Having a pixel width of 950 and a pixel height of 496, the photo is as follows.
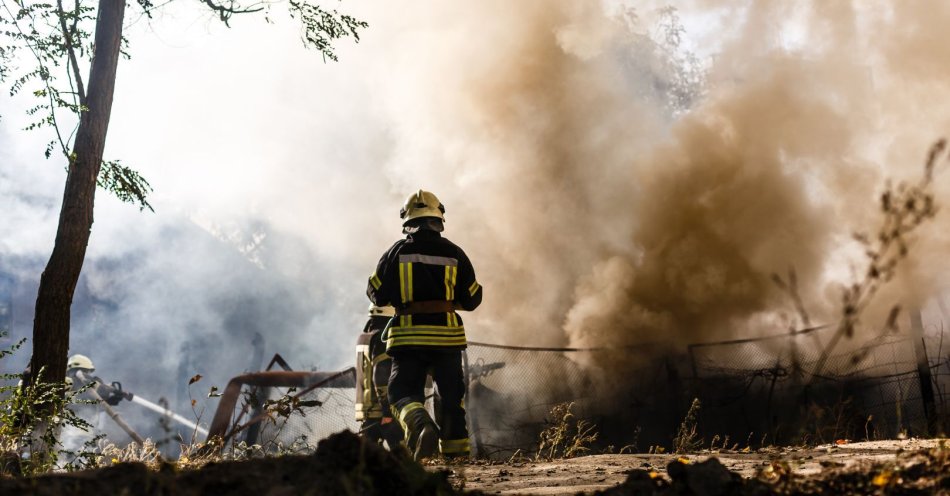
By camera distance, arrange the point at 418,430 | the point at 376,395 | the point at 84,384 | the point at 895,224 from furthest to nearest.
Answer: the point at 84,384 → the point at 376,395 → the point at 418,430 → the point at 895,224

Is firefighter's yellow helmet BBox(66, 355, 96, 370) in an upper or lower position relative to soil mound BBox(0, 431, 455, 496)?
upper

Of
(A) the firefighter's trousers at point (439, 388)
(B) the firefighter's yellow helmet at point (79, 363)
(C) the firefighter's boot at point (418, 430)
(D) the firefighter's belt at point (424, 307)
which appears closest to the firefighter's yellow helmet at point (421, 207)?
(D) the firefighter's belt at point (424, 307)

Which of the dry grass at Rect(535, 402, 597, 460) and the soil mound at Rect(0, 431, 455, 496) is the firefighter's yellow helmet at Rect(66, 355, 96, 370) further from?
the soil mound at Rect(0, 431, 455, 496)

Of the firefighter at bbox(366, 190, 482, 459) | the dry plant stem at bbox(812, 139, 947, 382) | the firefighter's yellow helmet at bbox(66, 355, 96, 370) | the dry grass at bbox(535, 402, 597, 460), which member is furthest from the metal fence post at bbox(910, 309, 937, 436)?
the firefighter's yellow helmet at bbox(66, 355, 96, 370)

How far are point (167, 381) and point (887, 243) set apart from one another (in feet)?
70.6

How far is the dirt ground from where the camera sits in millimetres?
3625

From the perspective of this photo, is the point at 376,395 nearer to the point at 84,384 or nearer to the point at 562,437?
the point at 562,437

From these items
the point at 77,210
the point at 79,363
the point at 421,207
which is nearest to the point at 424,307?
the point at 421,207

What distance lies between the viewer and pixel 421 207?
6.41 m

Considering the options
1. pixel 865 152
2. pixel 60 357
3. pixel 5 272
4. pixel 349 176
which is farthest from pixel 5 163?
pixel 865 152

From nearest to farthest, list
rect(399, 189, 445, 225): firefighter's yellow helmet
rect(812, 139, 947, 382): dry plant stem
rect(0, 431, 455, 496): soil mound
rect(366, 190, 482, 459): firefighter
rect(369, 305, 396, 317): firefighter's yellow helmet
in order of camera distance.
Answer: rect(812, 139, 947, 382): dry plant stem → rect(0, 431, 455, 496): soil mound → rect(366, 190, 482, 459): firefighter → rect(399, 189, 445, 225): firefighter's yellow helmet → rect(369, 305, 396, 317): firefighter's yellow helmet

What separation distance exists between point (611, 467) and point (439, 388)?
5.57 feet

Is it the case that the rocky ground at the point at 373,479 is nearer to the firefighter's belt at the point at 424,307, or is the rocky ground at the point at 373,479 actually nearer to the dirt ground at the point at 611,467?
the dirt ground at the point at 611,467

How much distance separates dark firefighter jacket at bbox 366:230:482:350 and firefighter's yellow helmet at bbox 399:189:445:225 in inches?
8.5
